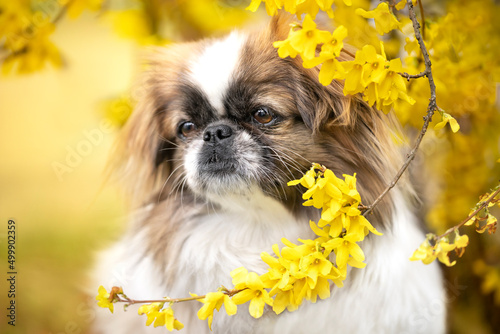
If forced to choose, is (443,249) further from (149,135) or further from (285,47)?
(149,135)

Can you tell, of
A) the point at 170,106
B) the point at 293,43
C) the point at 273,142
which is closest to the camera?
the point at 293,43

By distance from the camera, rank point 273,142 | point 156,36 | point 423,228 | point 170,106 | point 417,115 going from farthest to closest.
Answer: point 156,36
point 423,228
point 417,115
point 170,106
point 273,142

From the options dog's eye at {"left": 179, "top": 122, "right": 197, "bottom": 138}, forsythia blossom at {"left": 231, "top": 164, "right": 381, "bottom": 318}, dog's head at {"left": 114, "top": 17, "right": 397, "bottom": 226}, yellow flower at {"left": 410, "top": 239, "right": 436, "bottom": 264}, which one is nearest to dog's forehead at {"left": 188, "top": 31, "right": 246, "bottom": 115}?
dog's head at {"left": 114, "top": 17, "right": 397, "bottom": 226}

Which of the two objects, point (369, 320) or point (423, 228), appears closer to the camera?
point (369, 320)

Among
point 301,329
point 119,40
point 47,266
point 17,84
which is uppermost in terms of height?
point 119,40

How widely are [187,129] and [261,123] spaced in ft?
0.85

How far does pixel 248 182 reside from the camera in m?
1.43

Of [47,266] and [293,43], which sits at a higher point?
[293,43]

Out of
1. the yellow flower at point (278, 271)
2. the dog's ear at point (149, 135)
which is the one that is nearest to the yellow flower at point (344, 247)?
the yellow flower at point (278, 271)

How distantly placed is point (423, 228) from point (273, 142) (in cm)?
77

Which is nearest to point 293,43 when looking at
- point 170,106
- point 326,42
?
point 326,42

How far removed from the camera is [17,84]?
1795 mm

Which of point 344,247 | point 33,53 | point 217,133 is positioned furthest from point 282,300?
point 33,53

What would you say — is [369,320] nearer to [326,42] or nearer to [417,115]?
[417,115]
